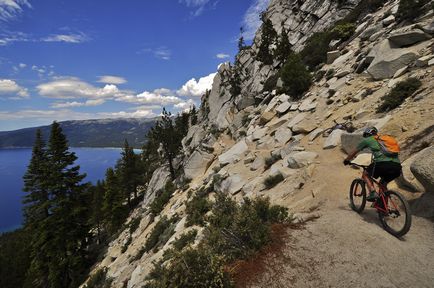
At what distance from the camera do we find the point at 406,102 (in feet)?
37.6

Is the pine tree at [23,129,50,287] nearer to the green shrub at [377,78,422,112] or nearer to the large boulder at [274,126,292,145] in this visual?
the large boulder at [274,126,292,145]

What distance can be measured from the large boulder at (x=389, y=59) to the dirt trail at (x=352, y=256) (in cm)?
1037

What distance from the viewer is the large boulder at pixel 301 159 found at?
12.4 metres

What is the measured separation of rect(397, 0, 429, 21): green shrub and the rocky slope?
766mm

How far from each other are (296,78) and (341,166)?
13.9m

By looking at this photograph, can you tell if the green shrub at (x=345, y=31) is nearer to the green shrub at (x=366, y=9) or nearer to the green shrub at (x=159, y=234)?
the green shrub at (x=366, y=9)

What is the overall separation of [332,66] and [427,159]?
1779cm

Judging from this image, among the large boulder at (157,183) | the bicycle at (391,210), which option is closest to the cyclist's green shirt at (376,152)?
the bicycle at (391,210)

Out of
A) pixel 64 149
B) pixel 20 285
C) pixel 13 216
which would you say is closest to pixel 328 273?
pixel 64 149

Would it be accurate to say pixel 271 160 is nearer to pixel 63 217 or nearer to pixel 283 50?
pixel 63 217

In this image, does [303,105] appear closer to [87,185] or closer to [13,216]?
[87,185]

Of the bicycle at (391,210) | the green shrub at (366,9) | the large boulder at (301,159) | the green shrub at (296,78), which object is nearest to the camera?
the bicycle at (391,210)

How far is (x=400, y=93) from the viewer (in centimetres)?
1196

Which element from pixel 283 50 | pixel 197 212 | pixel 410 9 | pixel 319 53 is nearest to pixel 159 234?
pixel 197 212
